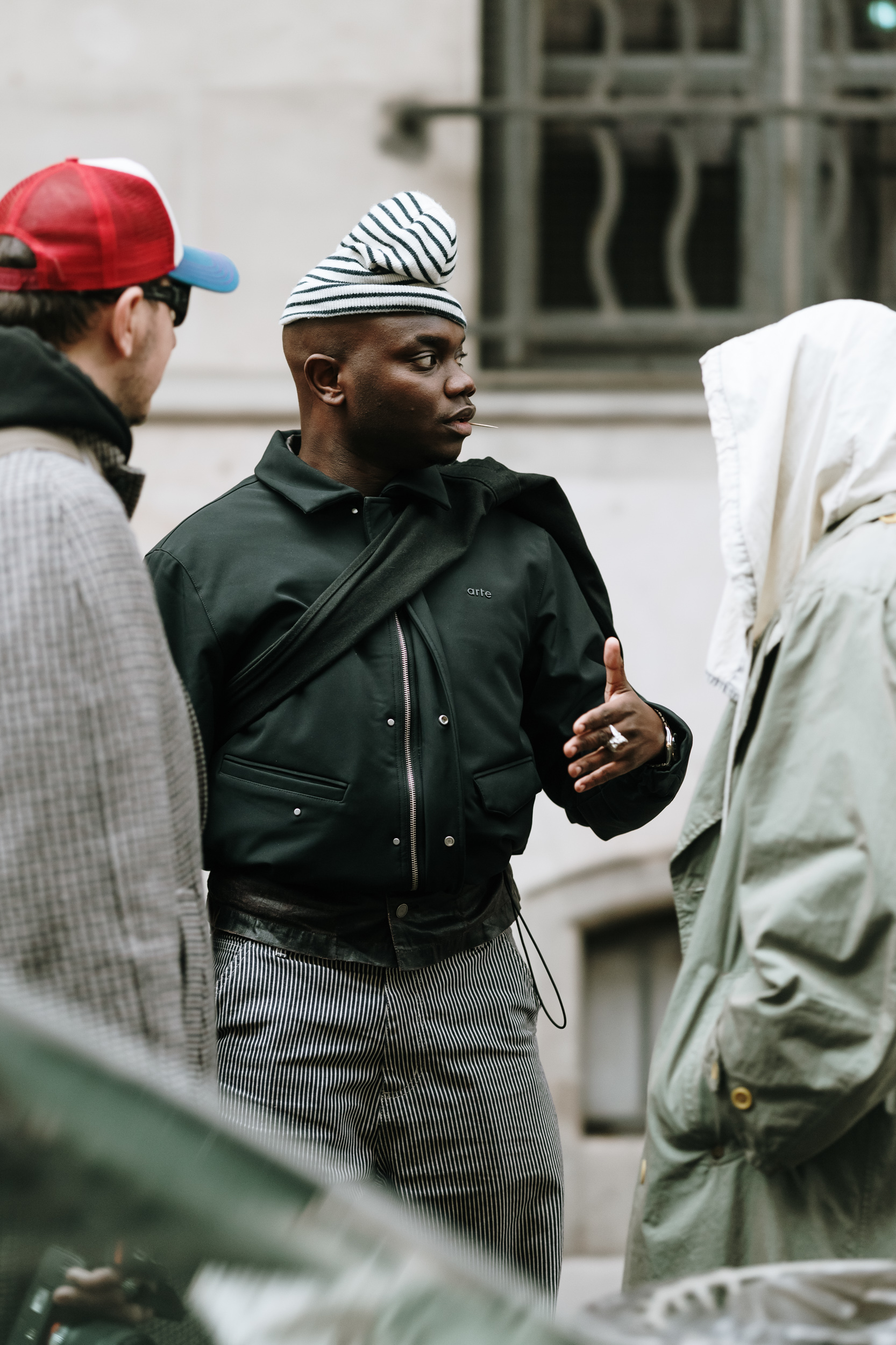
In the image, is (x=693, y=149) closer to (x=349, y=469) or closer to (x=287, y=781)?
(x=349, y=469)

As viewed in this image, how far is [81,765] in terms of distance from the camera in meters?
1.94

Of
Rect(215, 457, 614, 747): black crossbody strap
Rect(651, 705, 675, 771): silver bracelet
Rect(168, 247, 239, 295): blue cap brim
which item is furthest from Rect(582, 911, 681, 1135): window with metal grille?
Rect(168, 247, 239, 295): blue cap brim

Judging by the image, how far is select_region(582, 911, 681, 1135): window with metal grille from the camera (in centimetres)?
528

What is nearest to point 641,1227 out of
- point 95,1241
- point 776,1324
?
point 776,1324

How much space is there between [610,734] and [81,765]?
0.97 metres

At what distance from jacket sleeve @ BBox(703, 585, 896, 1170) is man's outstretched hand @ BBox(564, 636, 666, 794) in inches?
16.8

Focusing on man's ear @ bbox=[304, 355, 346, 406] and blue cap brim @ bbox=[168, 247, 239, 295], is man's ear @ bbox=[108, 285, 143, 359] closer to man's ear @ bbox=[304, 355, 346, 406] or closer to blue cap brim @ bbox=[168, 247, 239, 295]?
blue cap brim @ bbox=[168, 247, 239, 295]

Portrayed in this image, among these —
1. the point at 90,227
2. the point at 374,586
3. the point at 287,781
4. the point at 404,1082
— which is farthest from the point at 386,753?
the point at 90,227

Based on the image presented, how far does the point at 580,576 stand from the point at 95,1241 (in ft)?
5.93

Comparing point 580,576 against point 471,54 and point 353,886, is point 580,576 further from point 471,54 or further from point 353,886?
point 471,54

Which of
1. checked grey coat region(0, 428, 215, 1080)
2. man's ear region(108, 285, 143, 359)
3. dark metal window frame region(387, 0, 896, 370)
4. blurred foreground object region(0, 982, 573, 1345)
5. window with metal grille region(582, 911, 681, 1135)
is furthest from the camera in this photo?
window with metal grille region(582, 911, 681, 1135)

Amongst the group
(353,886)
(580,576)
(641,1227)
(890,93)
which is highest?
(890,93)

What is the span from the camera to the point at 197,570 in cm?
263

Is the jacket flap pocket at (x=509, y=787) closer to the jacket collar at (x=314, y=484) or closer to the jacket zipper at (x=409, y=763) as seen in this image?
the jacket zipper at (x=409, y=763)
